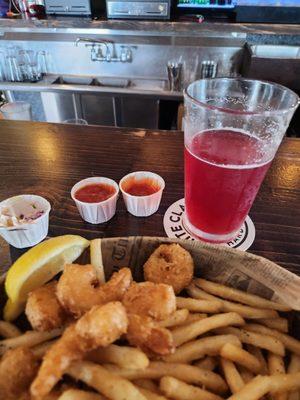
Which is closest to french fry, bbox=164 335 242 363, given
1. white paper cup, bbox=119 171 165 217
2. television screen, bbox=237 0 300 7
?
white paper cup, bbox=119 171 165 217

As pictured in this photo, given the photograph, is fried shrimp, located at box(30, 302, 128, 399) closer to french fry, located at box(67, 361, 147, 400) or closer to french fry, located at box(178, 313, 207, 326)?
french fry, located at box(67, 361, 147, 400)

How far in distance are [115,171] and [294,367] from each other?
3.50 ft

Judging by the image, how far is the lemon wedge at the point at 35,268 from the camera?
2.46 feet

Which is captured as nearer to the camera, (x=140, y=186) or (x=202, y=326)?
(x=202, y=326)

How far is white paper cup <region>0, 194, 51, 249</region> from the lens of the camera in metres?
1.04

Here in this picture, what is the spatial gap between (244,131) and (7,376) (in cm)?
88

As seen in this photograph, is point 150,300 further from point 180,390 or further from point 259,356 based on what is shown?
point 259,356

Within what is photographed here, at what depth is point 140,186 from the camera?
1.27 metres

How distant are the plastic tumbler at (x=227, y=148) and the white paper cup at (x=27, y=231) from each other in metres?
0.51

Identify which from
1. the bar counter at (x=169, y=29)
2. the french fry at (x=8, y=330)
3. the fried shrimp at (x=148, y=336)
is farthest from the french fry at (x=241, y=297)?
the bar counter at (x=169, y=29)

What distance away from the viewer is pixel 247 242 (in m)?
1.12

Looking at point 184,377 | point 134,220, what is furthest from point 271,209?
point 184,377

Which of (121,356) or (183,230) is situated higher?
(121,356)

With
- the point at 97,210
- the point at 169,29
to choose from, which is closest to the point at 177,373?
the point at 97,210
